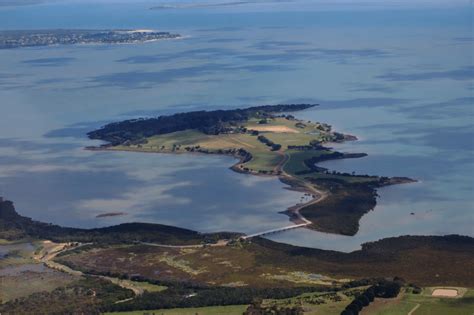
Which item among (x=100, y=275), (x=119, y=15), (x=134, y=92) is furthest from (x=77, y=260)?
(x=119, y=15)

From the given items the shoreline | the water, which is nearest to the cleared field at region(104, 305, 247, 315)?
the water

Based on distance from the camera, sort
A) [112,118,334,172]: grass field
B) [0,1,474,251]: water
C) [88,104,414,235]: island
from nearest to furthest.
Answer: [88,104,414,235]: island
[0,1,474,251]: water
[112,118,334,172]: grass field

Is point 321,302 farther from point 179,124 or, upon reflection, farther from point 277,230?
point 179,124

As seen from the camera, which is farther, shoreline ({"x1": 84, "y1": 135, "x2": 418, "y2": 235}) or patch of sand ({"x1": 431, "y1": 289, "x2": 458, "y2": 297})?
shoreline ({"x1": 84, "y1": 135, "x2": 418, "y2": 235})

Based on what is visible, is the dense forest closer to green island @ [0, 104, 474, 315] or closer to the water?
the water

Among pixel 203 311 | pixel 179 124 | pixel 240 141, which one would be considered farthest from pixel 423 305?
pixel 179 124

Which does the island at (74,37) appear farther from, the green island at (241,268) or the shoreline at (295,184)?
the green island at (241,268)

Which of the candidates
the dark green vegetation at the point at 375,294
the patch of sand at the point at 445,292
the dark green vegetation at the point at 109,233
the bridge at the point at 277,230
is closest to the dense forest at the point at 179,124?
the dark green vegetation at the point at 109,233
